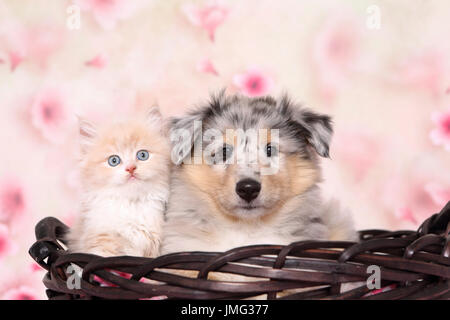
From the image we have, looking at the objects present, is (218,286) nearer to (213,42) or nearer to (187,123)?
(187,123)

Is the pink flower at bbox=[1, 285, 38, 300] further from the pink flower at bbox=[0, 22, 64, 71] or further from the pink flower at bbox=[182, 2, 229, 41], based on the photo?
the pink flower at bbox=[182, 2, 229, 41]

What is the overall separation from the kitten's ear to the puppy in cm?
37

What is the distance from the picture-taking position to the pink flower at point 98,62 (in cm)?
361

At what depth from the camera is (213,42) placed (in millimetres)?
3662

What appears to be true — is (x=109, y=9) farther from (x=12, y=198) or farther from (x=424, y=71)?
(x=424, y=71)

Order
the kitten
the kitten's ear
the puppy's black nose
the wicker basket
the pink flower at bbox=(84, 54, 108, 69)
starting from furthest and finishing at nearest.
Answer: the pink flower at bbox=(84, 54, 108, 69) < the kitten's ear < the kitten < the puppy's black nose < the wicker basket

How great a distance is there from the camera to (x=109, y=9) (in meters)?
3.66

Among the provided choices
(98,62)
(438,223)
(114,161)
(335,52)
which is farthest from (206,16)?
(438,223)

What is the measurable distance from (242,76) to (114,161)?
1.35 meters

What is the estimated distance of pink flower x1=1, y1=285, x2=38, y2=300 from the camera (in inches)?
147

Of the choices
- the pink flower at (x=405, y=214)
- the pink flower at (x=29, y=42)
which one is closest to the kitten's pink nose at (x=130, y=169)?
the pink flower at (x=29, y=42)

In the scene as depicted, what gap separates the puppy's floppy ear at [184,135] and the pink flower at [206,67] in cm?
111

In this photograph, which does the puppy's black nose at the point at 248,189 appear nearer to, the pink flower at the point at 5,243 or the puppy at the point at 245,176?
the puppy at the point at 245,176

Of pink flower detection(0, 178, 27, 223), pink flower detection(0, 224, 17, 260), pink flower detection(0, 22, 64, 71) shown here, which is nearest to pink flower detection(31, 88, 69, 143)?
pink flower detection(0, 22, 64, 71)
